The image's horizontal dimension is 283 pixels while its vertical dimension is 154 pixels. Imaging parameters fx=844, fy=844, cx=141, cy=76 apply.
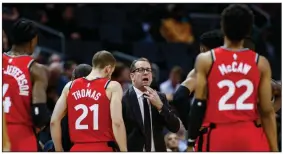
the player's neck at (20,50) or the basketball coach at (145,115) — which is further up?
the player's neck at (20,50)

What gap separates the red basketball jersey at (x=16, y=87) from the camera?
789 cm

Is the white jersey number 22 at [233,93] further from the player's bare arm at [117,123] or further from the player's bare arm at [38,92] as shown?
the player's bare arm at [38,92]

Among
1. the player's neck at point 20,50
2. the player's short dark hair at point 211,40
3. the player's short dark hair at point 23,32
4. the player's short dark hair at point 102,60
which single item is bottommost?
the player's short dark hair at point 102,60

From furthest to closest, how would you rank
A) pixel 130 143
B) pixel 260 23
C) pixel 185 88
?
1. pixel 260 23
2. pixel 130 143
3. pixel 185 88

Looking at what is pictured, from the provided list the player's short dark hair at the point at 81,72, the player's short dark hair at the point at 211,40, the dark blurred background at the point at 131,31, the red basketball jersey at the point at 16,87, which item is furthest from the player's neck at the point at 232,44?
the dark blurred background at the point at 131,31

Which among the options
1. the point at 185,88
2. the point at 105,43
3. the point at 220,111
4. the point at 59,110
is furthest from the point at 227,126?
the point at 105,43

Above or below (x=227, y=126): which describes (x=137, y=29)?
above

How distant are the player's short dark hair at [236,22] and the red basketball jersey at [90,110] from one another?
162cm

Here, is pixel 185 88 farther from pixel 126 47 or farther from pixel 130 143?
pixel 126 47

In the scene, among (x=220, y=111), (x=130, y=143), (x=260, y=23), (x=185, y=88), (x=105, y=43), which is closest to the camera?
(x=220, y=111)

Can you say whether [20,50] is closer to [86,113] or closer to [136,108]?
[86,113]

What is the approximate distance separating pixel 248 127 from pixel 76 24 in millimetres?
10248

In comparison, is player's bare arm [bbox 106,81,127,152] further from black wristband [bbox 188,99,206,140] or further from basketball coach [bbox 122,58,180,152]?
black wristband [bbox 188,99,206,140]

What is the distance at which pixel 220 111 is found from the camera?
724cm
